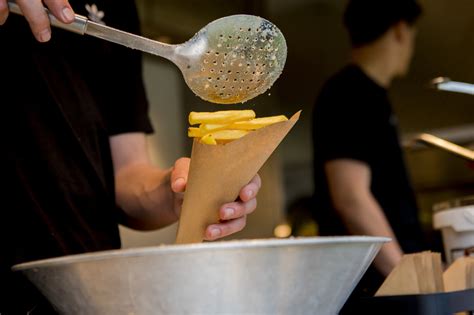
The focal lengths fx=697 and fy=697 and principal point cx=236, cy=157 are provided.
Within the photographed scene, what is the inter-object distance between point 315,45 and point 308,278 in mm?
2719

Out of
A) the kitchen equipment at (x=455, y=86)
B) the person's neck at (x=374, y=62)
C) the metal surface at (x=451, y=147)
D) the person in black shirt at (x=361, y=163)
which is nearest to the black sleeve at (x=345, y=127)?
the person in black shirt at (x=361, y=163)

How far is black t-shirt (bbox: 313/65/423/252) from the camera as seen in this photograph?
1553mm

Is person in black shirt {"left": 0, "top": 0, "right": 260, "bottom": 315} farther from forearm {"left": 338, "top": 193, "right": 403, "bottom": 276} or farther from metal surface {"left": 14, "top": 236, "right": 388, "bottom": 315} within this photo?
forearm {"left": 338, "top": 193, "right": 403, "bottom": 276}

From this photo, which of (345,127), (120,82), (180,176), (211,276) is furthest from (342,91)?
(211,276)

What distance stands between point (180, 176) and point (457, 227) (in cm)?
35

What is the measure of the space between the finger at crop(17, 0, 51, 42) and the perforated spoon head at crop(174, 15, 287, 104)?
132 mm

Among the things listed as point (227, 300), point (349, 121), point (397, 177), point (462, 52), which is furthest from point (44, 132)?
point (462, 52)

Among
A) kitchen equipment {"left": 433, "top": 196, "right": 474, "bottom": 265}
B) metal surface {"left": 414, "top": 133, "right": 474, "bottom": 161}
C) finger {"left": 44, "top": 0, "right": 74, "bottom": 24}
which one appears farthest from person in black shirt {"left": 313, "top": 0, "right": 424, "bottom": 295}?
finger {"left": 44, "top": 0, "right": 74, "bottom": 24}

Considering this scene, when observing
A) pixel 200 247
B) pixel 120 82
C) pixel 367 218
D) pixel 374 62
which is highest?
pixel 374 62

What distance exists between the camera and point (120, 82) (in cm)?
113

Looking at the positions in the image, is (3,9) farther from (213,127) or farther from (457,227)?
(457,227)

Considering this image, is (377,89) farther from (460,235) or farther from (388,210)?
(460,235)

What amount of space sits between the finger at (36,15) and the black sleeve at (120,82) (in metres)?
0.41

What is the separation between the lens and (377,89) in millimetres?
1585
